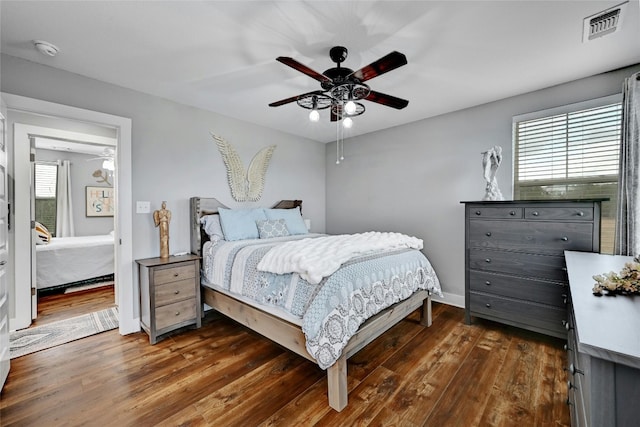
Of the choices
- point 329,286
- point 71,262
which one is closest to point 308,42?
point 329,286

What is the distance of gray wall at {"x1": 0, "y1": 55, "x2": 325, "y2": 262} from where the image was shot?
238 centimetres

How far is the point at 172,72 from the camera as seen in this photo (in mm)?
2504

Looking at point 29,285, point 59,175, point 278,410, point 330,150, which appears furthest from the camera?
point 59,175

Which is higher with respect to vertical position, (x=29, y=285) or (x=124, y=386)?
(x=29, y=285)

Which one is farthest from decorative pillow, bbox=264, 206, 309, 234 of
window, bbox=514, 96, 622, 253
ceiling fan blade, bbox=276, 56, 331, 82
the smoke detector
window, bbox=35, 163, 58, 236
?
window, bbox=35, 163, 58, 236

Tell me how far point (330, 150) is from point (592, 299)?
14.1 ft

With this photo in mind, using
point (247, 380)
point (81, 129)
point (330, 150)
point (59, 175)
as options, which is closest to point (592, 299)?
point (247, 380)

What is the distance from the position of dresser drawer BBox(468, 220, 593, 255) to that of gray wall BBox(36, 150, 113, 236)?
275 inches

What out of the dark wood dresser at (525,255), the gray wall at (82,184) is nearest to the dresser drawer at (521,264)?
the dark wood dresser at (525,255)

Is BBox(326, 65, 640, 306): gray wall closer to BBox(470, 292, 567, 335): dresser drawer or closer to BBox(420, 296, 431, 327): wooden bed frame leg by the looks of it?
BBox(470, 292, 567, 335): dresser drawer

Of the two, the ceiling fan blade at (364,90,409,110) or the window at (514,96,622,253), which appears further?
the window at (514,96,622,253)

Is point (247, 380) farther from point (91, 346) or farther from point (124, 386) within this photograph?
point (91, 346)

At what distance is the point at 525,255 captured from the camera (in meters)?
2.60

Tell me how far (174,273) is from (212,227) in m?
0.65
